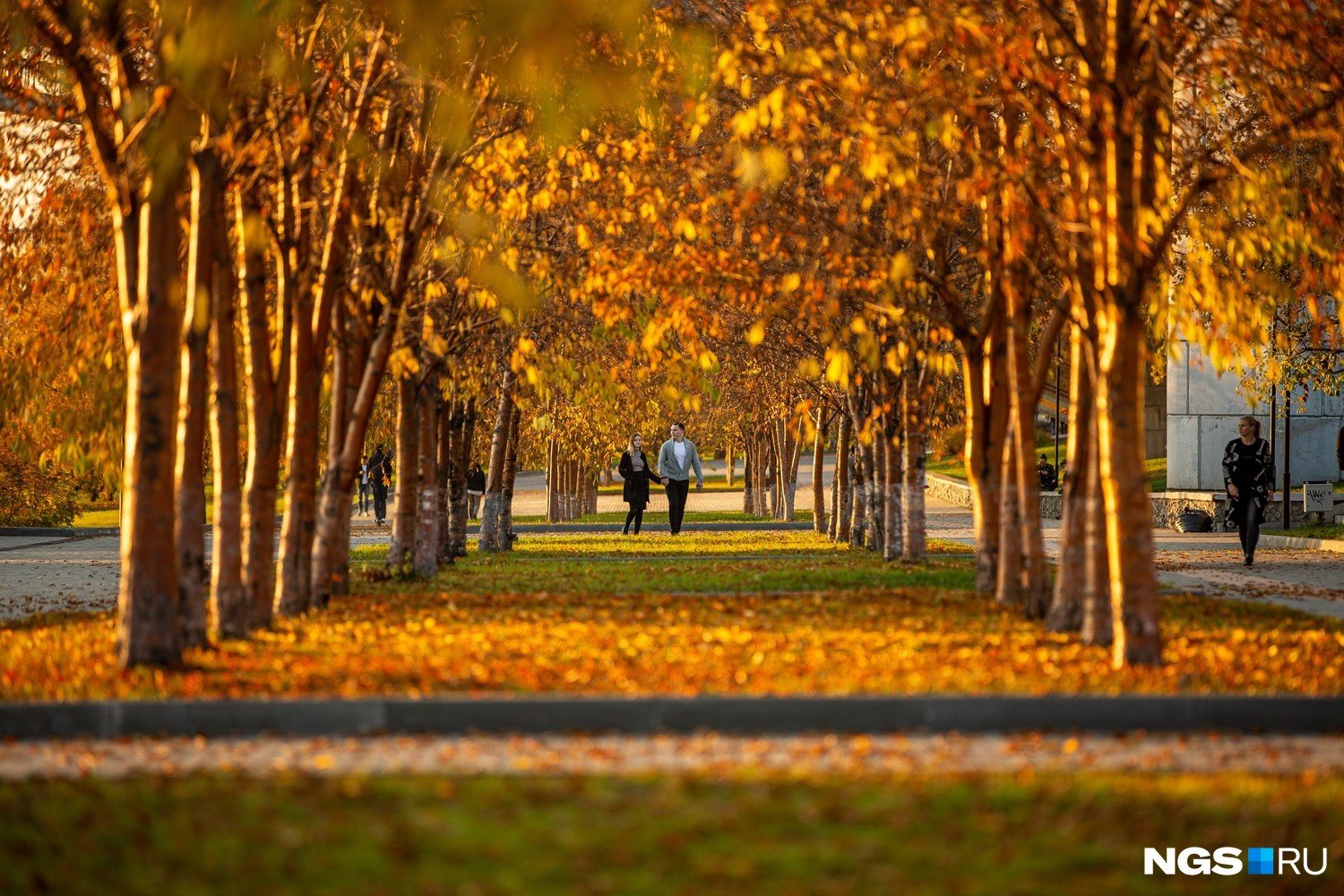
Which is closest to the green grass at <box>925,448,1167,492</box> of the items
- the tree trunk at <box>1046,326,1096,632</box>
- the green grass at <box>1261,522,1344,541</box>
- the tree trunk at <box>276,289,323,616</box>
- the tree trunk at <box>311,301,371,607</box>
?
the green grass at <box>1261,522,1344,541</box>

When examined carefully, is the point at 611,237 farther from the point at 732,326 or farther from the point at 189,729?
the point at 189,729

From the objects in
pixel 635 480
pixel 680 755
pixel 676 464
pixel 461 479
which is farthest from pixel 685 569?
pixel 680 755

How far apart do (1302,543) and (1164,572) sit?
27.3 ft

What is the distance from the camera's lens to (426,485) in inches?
870

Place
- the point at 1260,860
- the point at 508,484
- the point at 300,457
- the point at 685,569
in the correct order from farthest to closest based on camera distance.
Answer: the point at 508,484 < the point at 685,569 < the point at 300,457 < the point at 1260,860

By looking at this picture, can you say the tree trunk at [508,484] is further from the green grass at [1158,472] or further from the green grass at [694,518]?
the green grass at [1158,472]

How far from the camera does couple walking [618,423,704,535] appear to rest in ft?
112

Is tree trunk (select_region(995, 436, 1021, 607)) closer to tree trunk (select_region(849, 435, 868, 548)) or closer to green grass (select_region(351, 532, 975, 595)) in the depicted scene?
green grass (select_region(351, 532, 975, 595))

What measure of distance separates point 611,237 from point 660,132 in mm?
3805

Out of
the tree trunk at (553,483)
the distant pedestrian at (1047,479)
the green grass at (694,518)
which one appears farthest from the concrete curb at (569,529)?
the distant pedestrian at (1047,479)

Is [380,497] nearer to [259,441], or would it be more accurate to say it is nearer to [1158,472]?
[1158,472]

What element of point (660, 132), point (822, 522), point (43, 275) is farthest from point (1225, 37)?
point (822, 522)

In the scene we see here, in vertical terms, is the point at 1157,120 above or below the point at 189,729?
above

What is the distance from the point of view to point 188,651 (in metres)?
12.1
